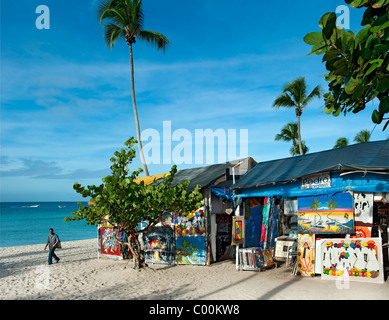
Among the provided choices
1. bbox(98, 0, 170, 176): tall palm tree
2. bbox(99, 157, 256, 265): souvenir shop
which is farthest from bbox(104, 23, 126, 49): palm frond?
bbox(99, 157, 256, 265): souvenir shop

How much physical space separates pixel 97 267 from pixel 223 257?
538cm

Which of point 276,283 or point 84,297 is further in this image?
point 276,283

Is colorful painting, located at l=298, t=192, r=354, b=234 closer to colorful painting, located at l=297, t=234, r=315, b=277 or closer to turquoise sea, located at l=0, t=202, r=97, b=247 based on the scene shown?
colorful painting, located at l=297, t=234, r=315, b=277

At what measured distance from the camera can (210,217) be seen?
44.1 ft

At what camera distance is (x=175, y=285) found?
10.2 meters

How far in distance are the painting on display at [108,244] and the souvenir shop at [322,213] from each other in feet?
19.7

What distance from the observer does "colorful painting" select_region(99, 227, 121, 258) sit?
15609mm

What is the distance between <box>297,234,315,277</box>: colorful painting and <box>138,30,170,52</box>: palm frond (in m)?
17.8

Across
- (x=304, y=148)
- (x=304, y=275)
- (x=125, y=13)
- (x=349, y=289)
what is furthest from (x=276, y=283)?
(x=304, y=148)

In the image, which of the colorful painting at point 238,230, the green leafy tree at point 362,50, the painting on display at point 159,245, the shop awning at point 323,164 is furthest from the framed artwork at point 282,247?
the green leafy tree at point 362,50

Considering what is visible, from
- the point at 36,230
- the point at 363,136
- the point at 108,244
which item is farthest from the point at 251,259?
the point at 36,230

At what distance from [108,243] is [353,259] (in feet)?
35.9

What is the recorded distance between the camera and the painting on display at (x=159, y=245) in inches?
550

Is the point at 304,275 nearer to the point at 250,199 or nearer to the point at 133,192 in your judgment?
the point at 250,199
